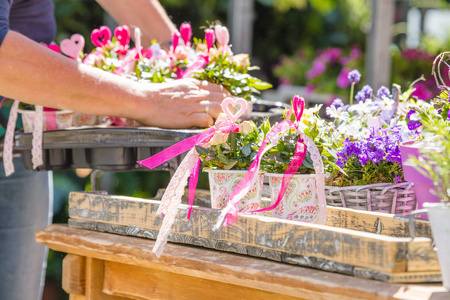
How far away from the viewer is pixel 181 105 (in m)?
1.55

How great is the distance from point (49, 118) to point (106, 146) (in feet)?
0.73

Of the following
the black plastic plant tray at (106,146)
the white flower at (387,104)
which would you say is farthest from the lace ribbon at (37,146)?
the white flower at (387,104)

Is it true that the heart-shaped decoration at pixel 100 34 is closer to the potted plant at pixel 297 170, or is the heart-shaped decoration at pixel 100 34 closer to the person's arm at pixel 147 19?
the person's arm at pixel 147 19

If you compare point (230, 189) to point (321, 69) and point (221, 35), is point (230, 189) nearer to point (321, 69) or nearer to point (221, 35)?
point (221, 35)

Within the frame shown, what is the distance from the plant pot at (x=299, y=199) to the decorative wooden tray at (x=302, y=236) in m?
0.06

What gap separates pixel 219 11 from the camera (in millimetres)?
5508

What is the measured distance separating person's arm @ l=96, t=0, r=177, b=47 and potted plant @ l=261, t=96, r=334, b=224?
3.12 ft

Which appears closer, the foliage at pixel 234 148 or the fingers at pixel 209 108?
the foliage at pixel 234 148

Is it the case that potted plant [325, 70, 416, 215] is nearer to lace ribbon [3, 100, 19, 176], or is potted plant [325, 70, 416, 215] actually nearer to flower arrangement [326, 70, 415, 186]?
flower arrangement [326, 70, 415, 186]

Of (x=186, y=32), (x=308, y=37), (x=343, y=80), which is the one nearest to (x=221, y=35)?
(x=186, y=32)

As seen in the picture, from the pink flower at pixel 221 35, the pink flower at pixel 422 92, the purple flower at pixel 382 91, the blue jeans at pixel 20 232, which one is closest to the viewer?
the purple flower at pixel 382 91

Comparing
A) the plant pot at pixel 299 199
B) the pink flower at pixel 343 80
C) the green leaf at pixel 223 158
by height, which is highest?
the pink flower at pixel 343 80

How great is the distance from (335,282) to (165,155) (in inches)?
17.1

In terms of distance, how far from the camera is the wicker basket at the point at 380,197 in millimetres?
1229
